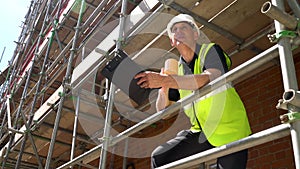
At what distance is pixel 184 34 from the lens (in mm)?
2619

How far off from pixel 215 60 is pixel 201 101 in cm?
34

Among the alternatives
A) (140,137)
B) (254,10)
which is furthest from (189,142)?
(140,137)

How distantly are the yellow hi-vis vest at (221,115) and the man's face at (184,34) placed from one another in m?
0.16

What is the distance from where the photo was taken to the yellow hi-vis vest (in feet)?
7.38

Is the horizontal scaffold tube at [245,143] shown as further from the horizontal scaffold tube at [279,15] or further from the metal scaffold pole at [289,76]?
the horizontal scaffold tube at [279,15]

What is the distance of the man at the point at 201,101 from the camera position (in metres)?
2.21

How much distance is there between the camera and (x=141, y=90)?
2602 mm

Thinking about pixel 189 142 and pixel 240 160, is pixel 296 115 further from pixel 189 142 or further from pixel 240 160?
pixel 189 142

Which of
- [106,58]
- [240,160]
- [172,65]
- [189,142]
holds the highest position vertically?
[106,58]

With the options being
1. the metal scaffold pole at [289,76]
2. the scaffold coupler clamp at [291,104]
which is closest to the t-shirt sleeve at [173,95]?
the metal scaffold pole at [289,76]

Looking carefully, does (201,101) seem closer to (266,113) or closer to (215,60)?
(215,60)

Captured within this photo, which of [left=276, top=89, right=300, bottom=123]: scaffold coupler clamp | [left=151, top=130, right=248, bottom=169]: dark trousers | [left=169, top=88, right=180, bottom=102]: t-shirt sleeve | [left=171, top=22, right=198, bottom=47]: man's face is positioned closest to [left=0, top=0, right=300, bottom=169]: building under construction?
[left=276, top=89, right=300, bottom=123]: scaffold coupler clamp

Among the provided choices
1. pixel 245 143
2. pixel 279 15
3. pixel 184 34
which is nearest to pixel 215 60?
pixel 184 34

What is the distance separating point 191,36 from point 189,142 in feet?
2.60
